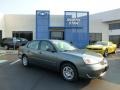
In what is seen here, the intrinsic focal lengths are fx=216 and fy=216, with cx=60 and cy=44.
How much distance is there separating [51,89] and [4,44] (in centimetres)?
2125

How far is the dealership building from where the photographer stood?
3219cm

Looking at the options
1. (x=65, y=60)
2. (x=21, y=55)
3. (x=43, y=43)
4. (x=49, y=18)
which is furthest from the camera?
(x=49, y=18)

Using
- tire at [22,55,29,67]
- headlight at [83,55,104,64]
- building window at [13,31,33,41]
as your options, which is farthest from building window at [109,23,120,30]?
headlight at [83,55,104,64]

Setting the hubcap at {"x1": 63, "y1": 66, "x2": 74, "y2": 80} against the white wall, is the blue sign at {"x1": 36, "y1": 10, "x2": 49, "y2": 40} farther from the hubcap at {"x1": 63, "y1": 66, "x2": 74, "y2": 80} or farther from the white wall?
the hubcap at {"x1": 63, "y1": 66, "x2": 74, "y2": 80}

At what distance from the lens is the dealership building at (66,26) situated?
3219cm

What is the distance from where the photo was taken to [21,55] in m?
11.2

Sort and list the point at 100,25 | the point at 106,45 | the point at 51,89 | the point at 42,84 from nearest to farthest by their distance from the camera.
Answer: the point at 51,89 < the point at 42,84 < the point at 106,45 < the point at 100,25

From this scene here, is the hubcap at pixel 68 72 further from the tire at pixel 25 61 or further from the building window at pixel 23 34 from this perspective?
the building window at pixel 23 34

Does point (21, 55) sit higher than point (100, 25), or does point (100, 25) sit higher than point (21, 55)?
point (100, 25)

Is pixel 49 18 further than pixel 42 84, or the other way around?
pixel 49 18

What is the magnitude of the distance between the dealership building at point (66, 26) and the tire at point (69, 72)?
23.5m

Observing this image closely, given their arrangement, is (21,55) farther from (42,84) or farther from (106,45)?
(106,45)

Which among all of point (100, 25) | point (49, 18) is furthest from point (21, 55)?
point (100, 25)

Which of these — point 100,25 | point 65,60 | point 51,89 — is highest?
point 100,25
